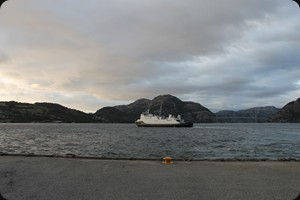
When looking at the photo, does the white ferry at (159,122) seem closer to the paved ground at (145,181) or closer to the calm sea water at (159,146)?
the calm sea water at (159,146)

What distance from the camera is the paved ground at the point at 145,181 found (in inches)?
254

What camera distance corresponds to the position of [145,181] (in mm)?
7727

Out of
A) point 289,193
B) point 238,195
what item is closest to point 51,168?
point 238,195

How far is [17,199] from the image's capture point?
619 cm

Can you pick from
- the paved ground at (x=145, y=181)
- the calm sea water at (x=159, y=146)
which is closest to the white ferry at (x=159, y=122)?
the calm sea water at (x=159, y=146)

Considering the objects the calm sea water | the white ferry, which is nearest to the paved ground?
the calm sea water

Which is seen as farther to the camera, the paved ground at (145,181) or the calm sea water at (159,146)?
the calm sea water at (159,146)

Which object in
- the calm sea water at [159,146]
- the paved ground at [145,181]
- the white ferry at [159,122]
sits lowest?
the calm sea water at [159,146]

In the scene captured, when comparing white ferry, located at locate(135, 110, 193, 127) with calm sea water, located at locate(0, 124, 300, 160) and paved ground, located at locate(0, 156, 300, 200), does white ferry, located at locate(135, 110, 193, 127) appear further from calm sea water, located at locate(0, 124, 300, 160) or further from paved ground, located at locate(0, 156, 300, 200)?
paved ground, located at locate(0, 156, 300, 200)

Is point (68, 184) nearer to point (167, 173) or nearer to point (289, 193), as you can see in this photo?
point (167, 173)

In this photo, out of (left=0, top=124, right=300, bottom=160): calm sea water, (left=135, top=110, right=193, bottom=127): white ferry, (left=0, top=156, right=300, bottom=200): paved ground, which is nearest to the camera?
(left=0, top=156, right=300, bottom=200): paved ground

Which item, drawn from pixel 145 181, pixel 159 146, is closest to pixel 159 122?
pixel 159 146

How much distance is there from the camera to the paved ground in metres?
6.46

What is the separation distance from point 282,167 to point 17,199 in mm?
7543
